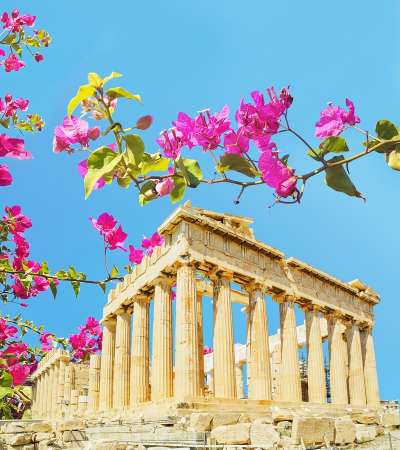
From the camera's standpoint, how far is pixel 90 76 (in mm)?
1983

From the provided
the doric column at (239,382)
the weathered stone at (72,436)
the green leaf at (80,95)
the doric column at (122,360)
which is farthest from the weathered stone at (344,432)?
the doric column at (239,382)

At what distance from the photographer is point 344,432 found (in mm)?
12039

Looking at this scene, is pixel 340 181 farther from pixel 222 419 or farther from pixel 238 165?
pixel 222 419

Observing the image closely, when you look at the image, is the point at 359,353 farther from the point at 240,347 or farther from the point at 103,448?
the point at 103,448

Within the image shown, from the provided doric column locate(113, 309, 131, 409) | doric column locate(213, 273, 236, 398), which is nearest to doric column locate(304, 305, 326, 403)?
doric column locate(213, 273, 236, 398)

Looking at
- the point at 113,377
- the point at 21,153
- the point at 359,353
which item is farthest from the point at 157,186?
the point at 359,353

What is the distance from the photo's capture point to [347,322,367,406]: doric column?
31.1 meters

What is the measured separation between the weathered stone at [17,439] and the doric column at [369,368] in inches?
906

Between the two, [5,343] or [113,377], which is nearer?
[5,343]

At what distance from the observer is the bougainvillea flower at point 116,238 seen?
424cm

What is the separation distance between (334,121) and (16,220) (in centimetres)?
423

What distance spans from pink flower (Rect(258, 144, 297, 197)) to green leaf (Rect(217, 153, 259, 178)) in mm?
41

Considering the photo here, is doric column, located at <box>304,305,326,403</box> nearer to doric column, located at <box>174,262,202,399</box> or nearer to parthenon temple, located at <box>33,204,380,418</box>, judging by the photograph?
parthenon temple, located at <box>33,204,380,418</box>

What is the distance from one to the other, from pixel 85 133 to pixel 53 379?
44538mm
